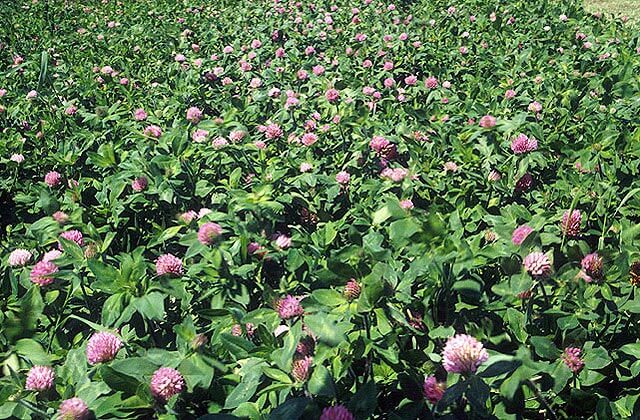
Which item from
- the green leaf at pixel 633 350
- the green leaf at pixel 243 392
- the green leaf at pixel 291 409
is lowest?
the green leaf at pixel 633 350

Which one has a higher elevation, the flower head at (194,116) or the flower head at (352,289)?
the flower head at (352,289)

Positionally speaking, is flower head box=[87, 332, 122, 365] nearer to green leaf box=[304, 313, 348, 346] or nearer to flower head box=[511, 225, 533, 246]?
green leaf box=[304, 313, 348, 346]

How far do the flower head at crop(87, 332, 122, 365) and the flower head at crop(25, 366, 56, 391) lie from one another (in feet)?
0.32

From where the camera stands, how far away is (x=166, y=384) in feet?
4.34

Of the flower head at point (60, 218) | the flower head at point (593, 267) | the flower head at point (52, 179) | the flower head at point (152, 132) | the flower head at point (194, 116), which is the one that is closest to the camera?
the flower head at point (593, 267)

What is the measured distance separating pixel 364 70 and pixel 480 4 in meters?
2.13

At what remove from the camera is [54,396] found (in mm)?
1492

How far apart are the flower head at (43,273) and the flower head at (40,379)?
0.39m

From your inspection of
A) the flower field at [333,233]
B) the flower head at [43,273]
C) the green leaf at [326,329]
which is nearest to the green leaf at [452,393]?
the flower field at [333,233]

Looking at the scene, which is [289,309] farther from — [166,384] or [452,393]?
[452,393]

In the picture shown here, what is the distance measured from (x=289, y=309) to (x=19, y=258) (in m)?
1.07

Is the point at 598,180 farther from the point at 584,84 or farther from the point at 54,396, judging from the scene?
the point at 54,396

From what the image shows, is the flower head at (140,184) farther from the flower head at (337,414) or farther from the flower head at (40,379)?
the flower head at (337,414)

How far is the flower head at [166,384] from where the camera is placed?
132cm
